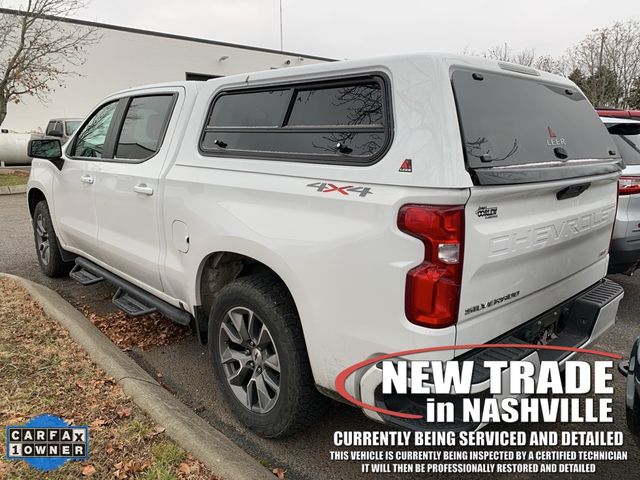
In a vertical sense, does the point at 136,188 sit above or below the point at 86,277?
above

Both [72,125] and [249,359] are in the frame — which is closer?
[249,359]

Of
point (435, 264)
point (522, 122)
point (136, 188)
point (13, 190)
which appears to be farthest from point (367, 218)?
point (13, 190)

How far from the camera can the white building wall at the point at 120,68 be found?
72.2ft

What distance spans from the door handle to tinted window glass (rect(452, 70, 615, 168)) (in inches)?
84.8

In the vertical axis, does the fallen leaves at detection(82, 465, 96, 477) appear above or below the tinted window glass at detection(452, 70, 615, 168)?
below

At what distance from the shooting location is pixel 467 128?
2117 millimetres

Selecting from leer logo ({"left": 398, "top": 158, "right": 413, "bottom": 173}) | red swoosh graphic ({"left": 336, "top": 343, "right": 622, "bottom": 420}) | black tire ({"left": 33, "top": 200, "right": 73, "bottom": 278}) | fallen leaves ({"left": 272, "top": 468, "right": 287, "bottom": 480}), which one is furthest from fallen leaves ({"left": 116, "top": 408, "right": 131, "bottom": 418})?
black tire ({"left": 33, "top": 200, "right": 73, "bottom": 278})

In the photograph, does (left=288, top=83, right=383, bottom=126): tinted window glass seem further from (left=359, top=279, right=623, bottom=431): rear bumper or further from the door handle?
the door handle

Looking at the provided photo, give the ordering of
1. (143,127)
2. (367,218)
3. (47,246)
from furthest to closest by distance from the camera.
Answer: (47,246)
(143,127)
(367,218)

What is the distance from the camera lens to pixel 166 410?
2.78 metres

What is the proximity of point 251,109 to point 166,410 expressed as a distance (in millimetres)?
1761

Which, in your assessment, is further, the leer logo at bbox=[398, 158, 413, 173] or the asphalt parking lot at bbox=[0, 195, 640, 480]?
the asphalt parking lot at bbox=[0, 195, 640, 480]

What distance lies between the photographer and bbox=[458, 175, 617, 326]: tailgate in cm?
205

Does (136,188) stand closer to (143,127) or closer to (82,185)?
(143,127)
